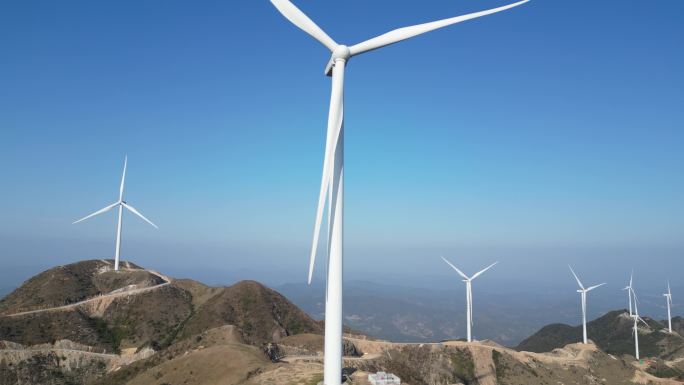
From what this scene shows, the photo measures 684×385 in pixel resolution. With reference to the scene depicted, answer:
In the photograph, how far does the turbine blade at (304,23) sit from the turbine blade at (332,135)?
290 cm

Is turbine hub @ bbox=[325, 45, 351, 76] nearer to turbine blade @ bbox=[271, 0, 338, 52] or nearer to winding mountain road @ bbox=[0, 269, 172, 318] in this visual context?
turbine blade @ bbox=[271, 0, 338, 52]

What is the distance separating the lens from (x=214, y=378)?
7194 cm

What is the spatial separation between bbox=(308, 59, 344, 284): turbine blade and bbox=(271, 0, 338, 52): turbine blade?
114 inches

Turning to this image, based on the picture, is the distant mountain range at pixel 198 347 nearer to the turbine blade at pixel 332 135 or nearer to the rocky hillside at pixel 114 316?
the rocky hillside at pixel 114 316

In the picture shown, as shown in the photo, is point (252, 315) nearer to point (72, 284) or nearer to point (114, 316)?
point (114, 316)

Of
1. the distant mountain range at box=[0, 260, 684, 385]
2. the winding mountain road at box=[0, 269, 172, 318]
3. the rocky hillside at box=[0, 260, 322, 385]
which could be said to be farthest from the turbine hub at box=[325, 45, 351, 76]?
the winding mountain road at box=[0, 269, 172, 318]

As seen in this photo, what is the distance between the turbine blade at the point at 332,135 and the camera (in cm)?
3972

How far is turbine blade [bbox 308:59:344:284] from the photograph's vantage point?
39719 mm

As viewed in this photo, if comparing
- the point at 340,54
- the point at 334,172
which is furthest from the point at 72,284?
the point at 340,54

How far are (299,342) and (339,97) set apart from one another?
288 feet

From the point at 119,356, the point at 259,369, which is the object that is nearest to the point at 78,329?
the point at 119,356

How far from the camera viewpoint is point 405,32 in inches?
1887

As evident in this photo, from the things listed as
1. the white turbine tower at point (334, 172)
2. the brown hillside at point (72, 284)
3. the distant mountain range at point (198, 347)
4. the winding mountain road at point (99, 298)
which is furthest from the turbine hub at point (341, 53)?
the brown hillside at point (72, 284)

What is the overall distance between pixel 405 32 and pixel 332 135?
13949 mm
